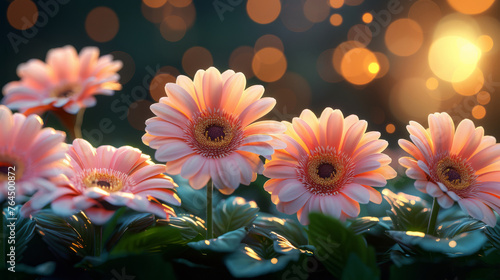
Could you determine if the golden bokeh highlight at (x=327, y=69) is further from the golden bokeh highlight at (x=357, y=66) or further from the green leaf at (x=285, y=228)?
the green leaf at (x=285, y=228)

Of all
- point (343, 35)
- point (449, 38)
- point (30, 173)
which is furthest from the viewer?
point (343, 35)

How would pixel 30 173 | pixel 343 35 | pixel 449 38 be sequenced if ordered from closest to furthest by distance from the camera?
pixel 30 173, pixel 449 38, pixel 343 35

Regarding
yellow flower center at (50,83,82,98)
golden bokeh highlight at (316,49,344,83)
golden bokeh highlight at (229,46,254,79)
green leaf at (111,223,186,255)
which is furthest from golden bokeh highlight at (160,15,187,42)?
green leaf at (111,223,186,255)

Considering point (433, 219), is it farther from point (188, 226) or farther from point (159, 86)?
point (159, 86)

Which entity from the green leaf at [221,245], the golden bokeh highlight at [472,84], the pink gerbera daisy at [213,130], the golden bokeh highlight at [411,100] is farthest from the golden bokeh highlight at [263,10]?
the green leaf at [221,245]

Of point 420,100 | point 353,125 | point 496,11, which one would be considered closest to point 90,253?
point 353,125

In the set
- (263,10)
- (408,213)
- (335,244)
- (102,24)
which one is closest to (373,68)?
(263,10)

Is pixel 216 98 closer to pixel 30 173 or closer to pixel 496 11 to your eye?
pixel 30 173

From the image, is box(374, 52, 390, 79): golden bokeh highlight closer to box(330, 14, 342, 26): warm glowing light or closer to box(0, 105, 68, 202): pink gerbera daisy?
box(330, 14, 342, 26): warm glowing light
